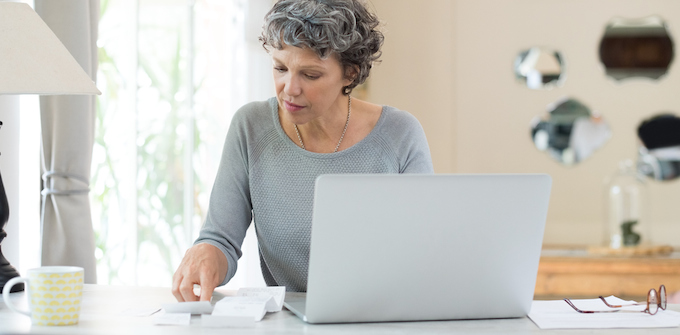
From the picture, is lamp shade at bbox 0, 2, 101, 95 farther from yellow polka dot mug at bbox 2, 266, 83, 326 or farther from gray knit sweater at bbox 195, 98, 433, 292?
gray knit sweater at bbox 195, 98, 433, 292

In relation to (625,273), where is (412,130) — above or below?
above

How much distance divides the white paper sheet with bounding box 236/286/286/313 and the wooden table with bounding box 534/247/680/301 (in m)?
Result: 2.16

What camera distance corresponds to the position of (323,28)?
56.0 inches

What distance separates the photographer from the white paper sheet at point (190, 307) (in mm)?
1062

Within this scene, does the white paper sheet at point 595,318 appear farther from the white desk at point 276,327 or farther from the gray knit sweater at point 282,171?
the gray knit sweater at point 282,171

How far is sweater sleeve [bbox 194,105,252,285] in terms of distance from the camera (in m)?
1.44

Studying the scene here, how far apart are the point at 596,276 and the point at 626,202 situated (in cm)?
57

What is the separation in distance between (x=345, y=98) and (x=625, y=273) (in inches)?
78.3

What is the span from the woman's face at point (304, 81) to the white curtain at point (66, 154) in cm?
59

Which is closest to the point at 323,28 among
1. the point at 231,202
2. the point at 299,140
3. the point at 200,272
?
the point at 299,140

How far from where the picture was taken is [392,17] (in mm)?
3713

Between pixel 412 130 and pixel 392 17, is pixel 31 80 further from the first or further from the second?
pixel 392 17

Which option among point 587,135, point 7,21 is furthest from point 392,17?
point 7,21

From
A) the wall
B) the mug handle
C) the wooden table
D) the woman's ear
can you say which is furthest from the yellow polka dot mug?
the wall
